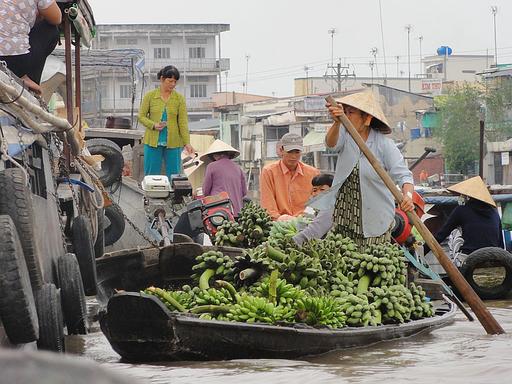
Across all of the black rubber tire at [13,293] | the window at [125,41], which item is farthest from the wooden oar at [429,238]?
the window at [125,41]

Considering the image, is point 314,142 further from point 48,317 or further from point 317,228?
point 48,317

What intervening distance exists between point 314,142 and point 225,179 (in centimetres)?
4726

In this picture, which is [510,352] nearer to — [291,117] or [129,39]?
[291,117]

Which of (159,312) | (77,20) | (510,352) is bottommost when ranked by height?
(510,352)

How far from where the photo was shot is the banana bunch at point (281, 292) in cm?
582

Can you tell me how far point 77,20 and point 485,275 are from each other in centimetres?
520

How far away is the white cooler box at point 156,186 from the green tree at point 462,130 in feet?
160

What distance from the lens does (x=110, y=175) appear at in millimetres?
11656

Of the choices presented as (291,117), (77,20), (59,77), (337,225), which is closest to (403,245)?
(337,225)

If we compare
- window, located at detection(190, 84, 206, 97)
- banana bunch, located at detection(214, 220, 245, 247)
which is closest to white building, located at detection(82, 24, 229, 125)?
window, located at detection(190, 84, 206, 97)

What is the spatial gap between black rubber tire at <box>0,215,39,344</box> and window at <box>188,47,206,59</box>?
270ft

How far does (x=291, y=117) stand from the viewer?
2436 inches

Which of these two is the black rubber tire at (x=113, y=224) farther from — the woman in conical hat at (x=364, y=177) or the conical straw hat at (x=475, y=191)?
the woman in conical hat at (x=364, y=177)

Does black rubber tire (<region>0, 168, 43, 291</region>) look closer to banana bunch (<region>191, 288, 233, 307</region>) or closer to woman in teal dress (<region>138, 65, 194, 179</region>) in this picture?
banana bunch (<region>191, 288, 233, 307</region>)
